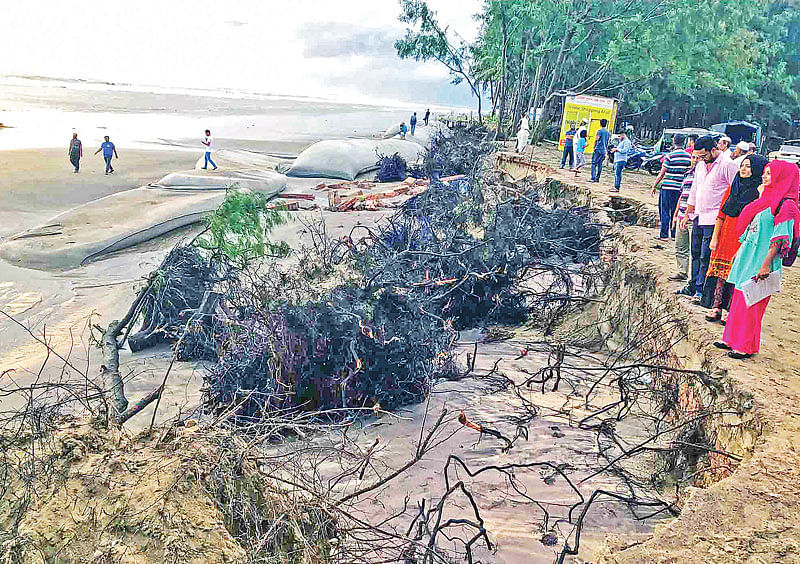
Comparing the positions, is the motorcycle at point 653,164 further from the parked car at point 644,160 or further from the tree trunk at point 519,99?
the tree trunk at point 519,99

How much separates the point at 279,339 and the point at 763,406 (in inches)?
137

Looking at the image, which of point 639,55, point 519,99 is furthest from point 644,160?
point 519,99

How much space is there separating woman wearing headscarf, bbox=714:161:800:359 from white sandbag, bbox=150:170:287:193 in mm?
10954

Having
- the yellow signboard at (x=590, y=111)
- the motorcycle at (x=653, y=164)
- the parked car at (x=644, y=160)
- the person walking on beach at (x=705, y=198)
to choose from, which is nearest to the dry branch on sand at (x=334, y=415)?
the person walking on beach at (x=705, y=198)

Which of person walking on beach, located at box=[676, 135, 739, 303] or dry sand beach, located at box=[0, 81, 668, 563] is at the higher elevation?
person walking on beach, located at box=[676, 135, 739, 303]

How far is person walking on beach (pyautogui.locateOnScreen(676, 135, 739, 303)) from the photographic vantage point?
551 cm

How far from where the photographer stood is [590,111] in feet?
61.6

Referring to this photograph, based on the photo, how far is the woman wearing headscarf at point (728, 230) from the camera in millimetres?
4609

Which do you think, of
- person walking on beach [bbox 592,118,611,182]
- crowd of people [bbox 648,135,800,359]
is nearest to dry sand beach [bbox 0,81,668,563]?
crowd of people [bbox 648,135,800,359]

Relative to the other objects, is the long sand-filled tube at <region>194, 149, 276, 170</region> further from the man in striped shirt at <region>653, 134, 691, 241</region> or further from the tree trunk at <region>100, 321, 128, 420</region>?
the man in striped shirt at <region>653, 134, 691, 241</region>

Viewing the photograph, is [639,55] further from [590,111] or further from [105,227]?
[105,227]

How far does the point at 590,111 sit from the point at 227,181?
11.3m

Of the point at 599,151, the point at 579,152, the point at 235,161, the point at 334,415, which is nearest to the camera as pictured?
the point at 334,415

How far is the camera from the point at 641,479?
4.03m
